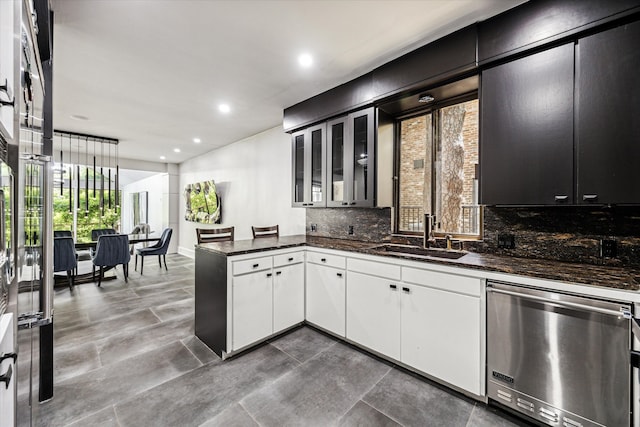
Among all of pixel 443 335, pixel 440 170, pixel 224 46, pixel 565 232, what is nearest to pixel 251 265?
pixel 443 335

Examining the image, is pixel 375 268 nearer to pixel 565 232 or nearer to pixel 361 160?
pixel 361 160

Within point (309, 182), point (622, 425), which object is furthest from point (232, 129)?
point (622, 425)

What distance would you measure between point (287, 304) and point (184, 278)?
3.20 m

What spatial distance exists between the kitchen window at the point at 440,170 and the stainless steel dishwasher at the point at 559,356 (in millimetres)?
911

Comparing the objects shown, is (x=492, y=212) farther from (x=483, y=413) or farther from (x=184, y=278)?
(x=184, y=278)

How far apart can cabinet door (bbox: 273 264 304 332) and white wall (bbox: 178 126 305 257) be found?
4.13ft

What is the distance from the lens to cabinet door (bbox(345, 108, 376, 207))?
2.75 m

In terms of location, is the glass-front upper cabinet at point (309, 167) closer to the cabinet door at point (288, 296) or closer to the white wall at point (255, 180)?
the white wall at point (255, 180)

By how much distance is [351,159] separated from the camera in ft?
9.55

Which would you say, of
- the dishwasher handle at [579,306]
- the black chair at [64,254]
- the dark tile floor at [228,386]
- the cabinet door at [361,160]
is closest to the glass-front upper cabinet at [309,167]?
the cabinet door at [361,160]

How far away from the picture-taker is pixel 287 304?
9.20ft

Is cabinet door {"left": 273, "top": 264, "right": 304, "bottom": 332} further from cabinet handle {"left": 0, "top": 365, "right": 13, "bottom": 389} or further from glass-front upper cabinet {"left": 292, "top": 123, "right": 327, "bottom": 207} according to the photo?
cabinet handle {"left": 0, "top": 365, "right": 13, "bottom": 389}

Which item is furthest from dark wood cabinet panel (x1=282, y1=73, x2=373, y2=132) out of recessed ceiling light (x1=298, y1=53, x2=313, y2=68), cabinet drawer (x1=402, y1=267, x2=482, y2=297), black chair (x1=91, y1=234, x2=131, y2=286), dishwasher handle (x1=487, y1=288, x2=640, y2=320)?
black chair (x1=91, y1=234, x2=131, y2=286)

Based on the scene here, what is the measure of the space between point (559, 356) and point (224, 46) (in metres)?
3.21
